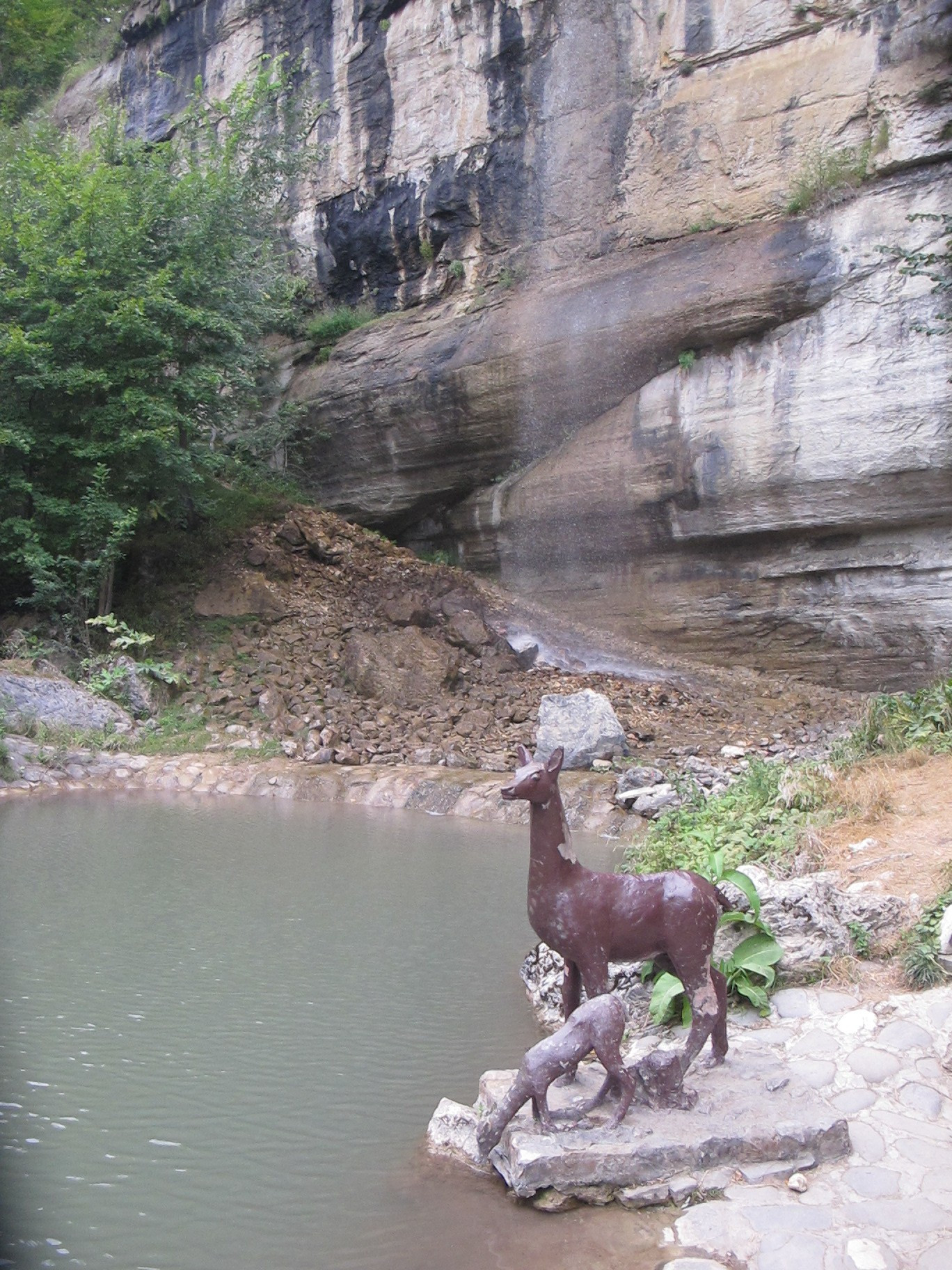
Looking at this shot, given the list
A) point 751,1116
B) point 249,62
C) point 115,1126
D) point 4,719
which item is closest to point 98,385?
point 4,719

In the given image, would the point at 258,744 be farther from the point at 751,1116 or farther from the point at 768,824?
the point at 751,1116

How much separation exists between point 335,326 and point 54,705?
32.1 ft

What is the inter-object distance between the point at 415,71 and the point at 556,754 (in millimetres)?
18183

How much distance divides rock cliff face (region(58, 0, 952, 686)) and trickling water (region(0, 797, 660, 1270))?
7602 mm

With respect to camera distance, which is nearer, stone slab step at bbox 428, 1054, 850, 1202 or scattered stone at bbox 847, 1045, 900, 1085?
stone slab step at bbox 428, 1054, 850, 1202

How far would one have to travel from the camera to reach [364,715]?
43.2 feet

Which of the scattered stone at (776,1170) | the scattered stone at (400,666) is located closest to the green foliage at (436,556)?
the scattered stone at (400,666)

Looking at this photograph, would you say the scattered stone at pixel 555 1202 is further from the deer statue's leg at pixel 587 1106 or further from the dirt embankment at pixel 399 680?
the dirt embankment at pixel 399 680

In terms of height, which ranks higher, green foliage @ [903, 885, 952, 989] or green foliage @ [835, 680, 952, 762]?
green foliage @ [835, 680, 952, 762]

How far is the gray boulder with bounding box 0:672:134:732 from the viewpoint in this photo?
11.9 m

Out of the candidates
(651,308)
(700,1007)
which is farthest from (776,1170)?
(651,308)

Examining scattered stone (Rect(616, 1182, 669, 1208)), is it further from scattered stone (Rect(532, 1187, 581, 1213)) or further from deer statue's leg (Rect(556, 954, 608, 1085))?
deer statue's leg (Rect(556, 954, 608, 1085))

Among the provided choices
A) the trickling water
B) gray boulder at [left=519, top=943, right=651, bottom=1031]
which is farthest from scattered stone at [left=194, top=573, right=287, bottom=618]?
gray boulder at [left=519, top=943, right=651, bottom=1031]

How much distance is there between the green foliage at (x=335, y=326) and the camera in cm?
1902
